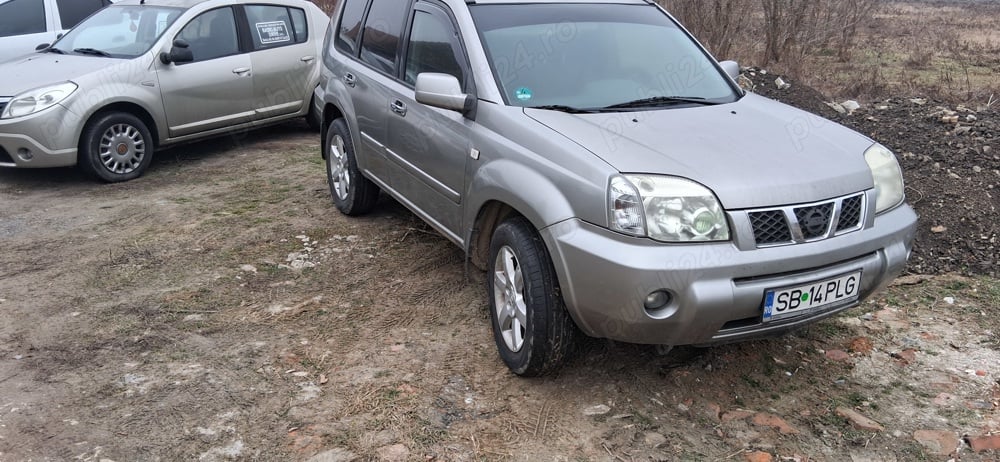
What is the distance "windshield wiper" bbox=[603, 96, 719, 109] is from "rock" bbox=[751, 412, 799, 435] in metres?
1.54

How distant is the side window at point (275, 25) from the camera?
816 centimetres

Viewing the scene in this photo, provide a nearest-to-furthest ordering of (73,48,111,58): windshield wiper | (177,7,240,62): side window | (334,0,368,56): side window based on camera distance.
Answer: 1. (334,0,368,56): side window
2. (73,48,111,58): windshield wiper
3. (177,7,240,62): side window

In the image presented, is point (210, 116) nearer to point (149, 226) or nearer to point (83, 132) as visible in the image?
point (83, 132)

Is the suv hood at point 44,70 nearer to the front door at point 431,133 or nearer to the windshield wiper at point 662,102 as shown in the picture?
the front door at point 431,133

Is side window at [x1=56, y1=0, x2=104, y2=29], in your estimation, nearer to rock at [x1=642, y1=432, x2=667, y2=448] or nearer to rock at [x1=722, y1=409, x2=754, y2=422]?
rock at [x1=642, y1=432, x2=667, y2=448]

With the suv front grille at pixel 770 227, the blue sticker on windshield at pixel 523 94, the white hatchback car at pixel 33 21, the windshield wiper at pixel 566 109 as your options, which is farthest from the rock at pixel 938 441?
the white hatchback car at pixel 33 21

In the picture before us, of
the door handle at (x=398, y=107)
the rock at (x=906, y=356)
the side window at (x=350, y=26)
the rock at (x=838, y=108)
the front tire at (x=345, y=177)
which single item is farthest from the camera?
the rock at (x=838, y=108)

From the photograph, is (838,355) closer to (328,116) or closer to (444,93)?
(444,93)

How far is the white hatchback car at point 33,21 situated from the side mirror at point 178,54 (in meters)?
2.54

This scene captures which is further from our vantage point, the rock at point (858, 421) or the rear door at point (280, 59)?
the rear door at point (280, 59)

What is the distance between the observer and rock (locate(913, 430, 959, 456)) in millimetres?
3191

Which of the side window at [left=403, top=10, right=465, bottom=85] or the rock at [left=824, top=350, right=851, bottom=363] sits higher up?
the side window at [left=403, top=10, right=465, bottom=85]

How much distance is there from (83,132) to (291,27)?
95.8 inches

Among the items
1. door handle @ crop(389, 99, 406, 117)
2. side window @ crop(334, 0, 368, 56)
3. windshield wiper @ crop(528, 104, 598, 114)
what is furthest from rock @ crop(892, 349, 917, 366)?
side window @ crop(334, 0, 368, 56)
